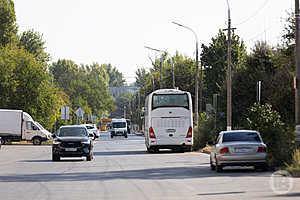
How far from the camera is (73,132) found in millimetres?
33750

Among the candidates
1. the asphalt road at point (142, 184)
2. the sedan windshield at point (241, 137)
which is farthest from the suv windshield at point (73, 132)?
the sedan windshield at point (241, 137)

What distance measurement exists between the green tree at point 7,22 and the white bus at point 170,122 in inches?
1745

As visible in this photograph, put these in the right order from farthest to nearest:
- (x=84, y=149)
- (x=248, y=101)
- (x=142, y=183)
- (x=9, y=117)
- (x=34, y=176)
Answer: (x=9, y=117), (x=248, y=101), (x=84, y=149), (x=34, y=176), (x=142, y=183)

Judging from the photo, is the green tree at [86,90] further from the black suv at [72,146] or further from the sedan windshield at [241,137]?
the sedan windshield at [241,137]

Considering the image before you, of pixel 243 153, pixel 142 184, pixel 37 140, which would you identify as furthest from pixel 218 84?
pixel 142 184

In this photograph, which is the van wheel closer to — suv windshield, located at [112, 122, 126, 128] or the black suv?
the black suv

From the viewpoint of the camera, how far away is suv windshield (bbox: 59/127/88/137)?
3366cm

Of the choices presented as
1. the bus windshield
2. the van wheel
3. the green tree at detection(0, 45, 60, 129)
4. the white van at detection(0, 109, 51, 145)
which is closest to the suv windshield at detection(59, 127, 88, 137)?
the bus windshield

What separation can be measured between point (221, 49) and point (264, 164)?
211 ft

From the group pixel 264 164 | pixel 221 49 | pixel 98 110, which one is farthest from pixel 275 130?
pixel 98 110

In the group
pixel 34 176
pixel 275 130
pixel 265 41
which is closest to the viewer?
pixel 34 176

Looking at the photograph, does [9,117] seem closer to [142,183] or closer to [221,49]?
[221,49]

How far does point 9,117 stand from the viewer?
60.8 m

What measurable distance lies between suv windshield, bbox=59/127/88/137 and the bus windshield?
9.03m
